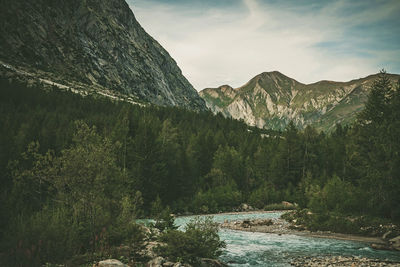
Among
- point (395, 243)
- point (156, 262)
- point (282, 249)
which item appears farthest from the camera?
point (282, 249)

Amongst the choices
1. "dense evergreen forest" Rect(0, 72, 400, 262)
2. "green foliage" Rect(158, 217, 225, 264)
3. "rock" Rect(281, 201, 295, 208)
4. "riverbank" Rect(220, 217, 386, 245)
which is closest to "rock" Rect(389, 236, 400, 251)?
"riverbank" Rect(220, 217, 386, 245)

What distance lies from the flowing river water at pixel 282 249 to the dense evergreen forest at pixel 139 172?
726cm

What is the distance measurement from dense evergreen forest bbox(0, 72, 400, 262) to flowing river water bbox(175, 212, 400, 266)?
726 cm

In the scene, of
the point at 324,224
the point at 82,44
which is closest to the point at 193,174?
the point at 324,224

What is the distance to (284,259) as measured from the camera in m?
19.2

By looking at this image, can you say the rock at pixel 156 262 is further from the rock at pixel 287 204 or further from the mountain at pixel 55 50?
the mountain at pixel 55 50

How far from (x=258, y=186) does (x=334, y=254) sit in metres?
52.8

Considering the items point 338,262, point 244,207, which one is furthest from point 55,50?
point 338,262

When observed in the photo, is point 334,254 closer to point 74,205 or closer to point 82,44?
point 74,205

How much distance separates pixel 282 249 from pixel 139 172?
30.9 metres

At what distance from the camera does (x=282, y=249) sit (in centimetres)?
2248

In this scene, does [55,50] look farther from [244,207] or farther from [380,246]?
[380,246]

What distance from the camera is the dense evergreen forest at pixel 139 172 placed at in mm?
15219

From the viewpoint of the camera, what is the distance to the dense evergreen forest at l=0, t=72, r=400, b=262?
15219 millimetres
